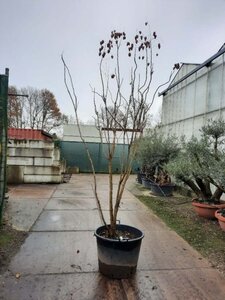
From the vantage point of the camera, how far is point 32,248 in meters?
3.38

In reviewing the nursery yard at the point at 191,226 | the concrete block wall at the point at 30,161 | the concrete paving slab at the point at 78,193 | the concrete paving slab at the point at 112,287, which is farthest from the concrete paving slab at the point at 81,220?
the concrete block wall at the point at 30,161

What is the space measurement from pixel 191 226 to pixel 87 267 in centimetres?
231

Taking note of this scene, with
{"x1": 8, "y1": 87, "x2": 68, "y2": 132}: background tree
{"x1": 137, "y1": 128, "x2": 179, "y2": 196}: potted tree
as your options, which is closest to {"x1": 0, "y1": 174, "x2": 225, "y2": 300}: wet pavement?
{"x1": 137, "y1": 128, "x2": 179, "y2": 196}: potted tree

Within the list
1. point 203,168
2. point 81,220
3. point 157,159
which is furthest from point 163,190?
point 81,220

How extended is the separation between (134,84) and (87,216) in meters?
2.91

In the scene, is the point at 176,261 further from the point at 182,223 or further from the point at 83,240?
the point at 182,223

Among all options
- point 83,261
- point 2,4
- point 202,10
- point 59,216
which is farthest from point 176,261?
point 2,4

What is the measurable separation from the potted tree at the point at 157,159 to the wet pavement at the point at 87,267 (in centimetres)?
271

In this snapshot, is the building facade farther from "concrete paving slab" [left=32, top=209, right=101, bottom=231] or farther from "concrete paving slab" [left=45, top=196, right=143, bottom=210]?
"concrete paving slab" [left=32, top=209, right=101, bottom=231]

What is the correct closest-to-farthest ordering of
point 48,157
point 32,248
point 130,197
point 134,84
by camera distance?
point 134,84 → point 32,248 → point 130,197 → point 48,157

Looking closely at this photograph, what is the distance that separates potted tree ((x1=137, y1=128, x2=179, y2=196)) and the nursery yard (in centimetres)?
51

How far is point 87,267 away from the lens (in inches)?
114

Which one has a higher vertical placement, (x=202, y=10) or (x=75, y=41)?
(x=202, y=10)

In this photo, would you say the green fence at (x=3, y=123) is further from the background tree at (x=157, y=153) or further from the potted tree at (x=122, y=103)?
the background tree at (x=157, y=153)
